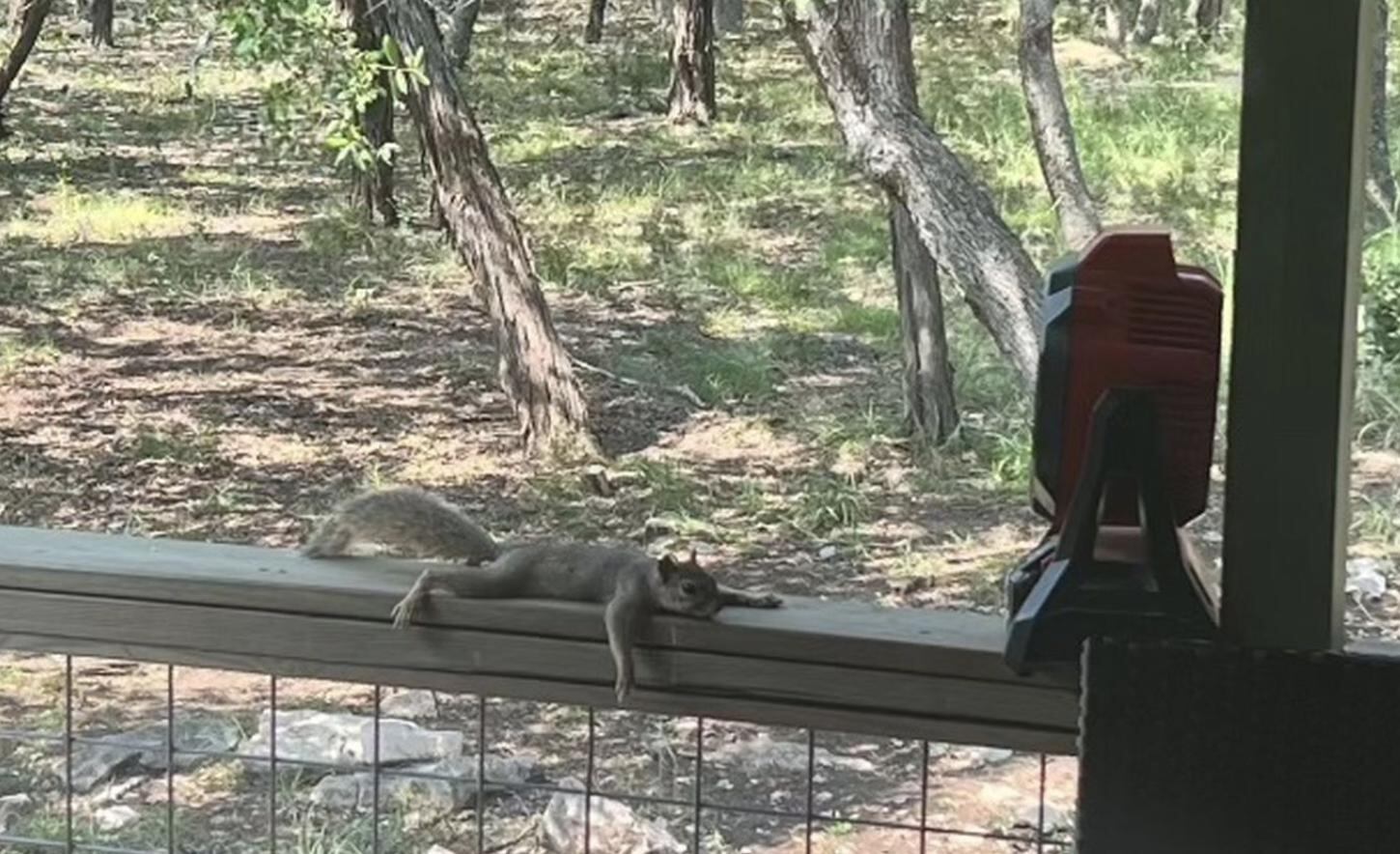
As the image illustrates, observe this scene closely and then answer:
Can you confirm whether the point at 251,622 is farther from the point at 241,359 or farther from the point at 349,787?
the point at 241,359

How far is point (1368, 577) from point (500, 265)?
6.61 ft

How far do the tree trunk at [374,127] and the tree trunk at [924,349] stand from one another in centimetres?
117

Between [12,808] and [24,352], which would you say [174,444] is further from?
[12,808]

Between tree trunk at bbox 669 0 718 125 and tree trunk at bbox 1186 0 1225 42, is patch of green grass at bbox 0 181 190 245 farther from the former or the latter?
tree trunk at bbox 1186 0 1225 42

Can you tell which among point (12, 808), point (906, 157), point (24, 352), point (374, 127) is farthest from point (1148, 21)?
point (12, 808)

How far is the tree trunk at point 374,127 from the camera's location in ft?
12.7

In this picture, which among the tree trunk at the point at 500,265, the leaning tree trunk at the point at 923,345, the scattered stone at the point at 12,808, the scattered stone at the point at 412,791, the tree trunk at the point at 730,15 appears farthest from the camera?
the tree trunk at the point at 730,15

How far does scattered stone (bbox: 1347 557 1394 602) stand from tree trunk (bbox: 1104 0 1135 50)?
2977 mm

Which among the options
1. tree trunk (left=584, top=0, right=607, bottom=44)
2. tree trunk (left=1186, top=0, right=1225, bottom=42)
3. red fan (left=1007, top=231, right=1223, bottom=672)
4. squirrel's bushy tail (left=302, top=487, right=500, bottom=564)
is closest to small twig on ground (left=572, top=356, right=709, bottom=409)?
tree trunk (left=1186, top=0, right=1225, bottom=42)

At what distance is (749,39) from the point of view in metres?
7.99

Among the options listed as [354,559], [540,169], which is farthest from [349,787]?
[540,169]

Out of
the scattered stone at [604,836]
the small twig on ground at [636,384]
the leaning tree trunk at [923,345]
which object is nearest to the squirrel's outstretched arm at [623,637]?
the scattered stone at [604,836]

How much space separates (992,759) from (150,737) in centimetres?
125

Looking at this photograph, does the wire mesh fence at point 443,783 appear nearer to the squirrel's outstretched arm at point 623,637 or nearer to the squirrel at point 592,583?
the squirrel at point 592,583
